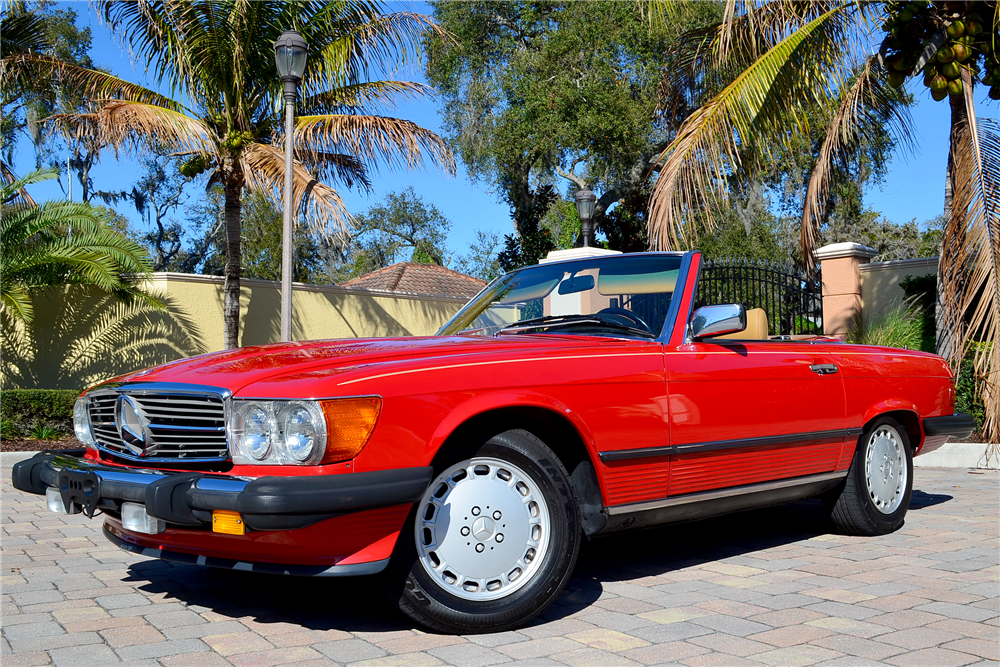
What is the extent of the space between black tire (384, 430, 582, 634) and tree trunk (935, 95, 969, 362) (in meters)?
7.73

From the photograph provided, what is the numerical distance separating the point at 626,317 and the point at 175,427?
226cm

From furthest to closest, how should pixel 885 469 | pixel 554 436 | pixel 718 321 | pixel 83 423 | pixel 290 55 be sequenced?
pixel 290 55
pixel 885 469
pixel 718 321
pixel 83 423
pixel 554 436

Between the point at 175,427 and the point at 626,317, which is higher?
the point at 626,317

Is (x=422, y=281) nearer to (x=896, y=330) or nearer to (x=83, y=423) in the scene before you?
(x=896, y=330)

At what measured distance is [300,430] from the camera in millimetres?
3162

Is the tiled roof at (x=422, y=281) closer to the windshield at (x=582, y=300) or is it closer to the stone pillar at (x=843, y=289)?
the stone pillar at (x=843, y=289)

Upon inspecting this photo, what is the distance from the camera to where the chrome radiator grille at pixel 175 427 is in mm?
3336

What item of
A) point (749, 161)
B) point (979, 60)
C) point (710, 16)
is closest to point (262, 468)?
point (749, 161)

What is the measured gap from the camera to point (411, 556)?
337cm

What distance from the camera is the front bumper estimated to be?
3027mm

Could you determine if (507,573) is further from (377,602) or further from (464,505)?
(377,602)

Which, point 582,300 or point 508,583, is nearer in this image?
point 508,583

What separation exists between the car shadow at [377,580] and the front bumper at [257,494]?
18.6 inches

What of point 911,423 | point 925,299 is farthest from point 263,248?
point 911,423
